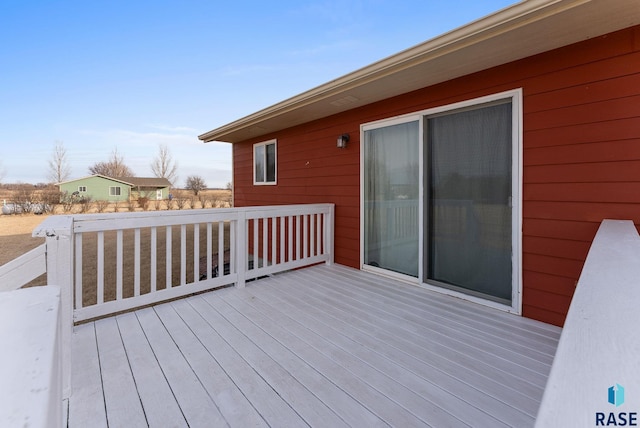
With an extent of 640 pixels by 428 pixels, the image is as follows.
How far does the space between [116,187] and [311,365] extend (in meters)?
32.2

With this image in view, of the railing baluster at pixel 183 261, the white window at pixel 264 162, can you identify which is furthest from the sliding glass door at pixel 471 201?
the white window at pixel 264 162

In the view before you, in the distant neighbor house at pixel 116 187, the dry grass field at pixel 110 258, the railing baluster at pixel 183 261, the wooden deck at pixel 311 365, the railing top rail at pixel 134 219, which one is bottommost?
the dry grass field at pixel 110 258

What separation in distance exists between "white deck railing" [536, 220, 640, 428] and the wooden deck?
1.09 m

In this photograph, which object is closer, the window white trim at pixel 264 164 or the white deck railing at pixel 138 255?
the white deck railing at pixel 138 255

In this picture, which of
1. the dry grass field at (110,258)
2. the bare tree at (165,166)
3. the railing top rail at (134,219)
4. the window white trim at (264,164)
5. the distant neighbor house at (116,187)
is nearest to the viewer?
the railing top rail at (134,219)

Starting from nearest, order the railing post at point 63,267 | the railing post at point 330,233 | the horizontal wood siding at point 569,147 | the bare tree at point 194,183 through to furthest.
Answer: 1. the railing post at point 63,267
2. the horizontal wood siding at point 569,147
3. the railing post at point 330,233
4. the bare tree at point 194,183

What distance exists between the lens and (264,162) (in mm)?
6332

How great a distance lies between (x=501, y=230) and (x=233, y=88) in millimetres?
8737

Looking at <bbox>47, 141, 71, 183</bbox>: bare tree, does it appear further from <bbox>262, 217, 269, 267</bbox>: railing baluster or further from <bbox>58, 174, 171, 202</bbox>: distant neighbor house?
<bbox>262, 217, 269, 267</bbox>: railing baluster

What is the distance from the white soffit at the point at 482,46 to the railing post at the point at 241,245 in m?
1.71

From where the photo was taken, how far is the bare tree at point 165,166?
29.8 m

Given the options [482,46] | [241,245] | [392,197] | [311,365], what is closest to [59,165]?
[241,245]

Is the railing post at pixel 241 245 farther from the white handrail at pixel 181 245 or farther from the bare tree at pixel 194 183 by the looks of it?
the bare tree at pixel 194 183

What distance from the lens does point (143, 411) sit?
5.18ft
